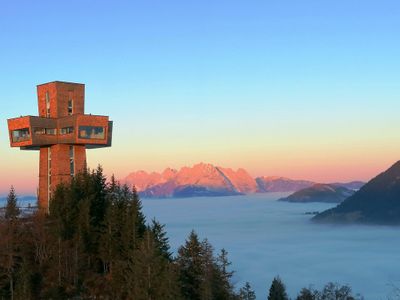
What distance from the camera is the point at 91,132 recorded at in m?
78.4

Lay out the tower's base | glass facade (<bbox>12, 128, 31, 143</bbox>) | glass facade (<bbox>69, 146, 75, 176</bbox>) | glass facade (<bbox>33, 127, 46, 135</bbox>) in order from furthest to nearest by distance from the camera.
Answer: glass facade (<bbox>69, 146, 75, 176</bbox>) → the tower's base → glass facade (<bbox>12, 128, 31, 143</bbox>) → glass facade (<bbox>33, 127, 46, 135</bbox>)

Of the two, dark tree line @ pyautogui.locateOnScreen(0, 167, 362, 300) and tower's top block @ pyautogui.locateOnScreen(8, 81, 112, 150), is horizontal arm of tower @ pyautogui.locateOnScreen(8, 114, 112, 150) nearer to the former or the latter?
tower's top block @ pyautogui.locateOnScreen(8, 81, 112, 150)

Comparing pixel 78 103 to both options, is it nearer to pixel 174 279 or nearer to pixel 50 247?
pixel 50 247

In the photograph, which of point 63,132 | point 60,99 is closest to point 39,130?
point 63,132

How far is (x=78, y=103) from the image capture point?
263ft

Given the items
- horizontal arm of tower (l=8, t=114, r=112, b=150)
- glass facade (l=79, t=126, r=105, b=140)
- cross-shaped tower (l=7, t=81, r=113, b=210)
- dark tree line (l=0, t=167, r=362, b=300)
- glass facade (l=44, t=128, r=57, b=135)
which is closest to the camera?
dark tree line (l=0, t=167, r=362, b=300)

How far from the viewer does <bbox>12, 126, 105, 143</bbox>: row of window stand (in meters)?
76.8

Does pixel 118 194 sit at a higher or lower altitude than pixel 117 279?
higher

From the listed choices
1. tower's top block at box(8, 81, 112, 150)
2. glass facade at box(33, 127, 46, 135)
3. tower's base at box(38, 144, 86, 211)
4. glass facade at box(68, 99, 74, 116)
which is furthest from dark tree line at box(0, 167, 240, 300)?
glass facade at box(68, 99, 74, 116)

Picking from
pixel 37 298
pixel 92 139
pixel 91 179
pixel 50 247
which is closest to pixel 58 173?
pixel 92 139

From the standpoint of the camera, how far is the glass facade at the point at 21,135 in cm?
7706

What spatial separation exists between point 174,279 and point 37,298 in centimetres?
1766

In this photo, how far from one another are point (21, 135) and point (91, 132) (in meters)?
11.2

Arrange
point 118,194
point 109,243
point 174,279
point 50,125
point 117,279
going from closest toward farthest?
point 174,279 < point 117,279 < point 109,243 < point 118,194 < point 50,125
